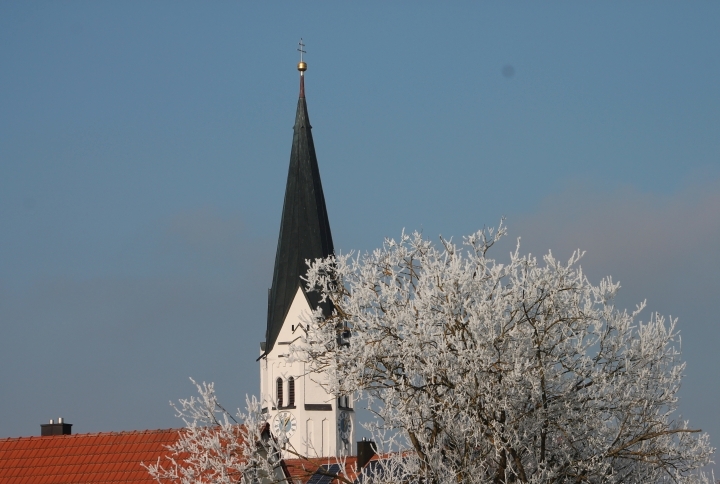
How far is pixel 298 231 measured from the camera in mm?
53250

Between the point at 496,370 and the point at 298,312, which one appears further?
the point at 298,312

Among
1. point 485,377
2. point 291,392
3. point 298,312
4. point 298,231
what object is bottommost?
point 485,377

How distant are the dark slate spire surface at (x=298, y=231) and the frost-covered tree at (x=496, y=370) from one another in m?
34.7

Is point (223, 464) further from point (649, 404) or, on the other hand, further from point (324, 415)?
point (324, 415)

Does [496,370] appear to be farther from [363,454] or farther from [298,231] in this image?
[298,231]

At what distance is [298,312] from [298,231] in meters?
3.26

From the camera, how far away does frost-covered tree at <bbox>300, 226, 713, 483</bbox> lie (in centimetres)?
1459

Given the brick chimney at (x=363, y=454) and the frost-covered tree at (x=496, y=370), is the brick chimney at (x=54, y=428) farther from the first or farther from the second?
the frost-covered tree at (x=496, y=370)

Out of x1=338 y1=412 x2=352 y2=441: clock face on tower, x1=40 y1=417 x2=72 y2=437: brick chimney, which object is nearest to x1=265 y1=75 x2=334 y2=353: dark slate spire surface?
x1=338 y1=412 x2=352 y2=441: clock face on tower

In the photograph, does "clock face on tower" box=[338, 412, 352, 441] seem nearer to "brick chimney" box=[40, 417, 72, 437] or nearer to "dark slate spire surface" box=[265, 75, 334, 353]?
"dark slate spire surface" box=[265, 75, 334, 353]

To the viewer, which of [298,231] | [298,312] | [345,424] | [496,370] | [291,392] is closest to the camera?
[496,370]

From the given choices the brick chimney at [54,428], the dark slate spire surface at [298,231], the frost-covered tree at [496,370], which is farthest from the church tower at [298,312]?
the frost-covered tree at [496,370]

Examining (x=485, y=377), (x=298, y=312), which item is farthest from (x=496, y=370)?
(x=298, y=312)

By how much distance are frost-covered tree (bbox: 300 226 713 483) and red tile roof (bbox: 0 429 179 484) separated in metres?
11.2
